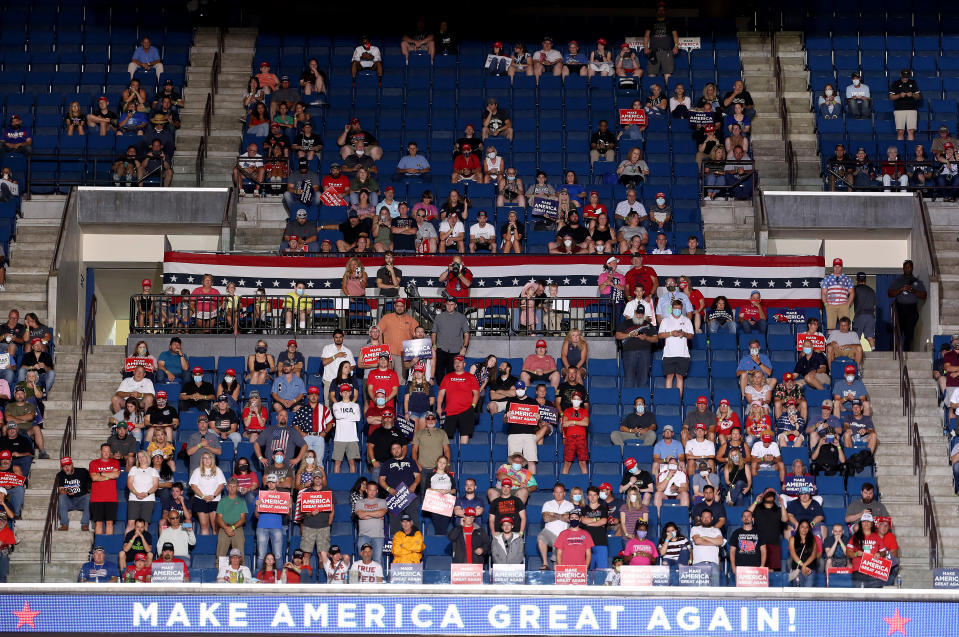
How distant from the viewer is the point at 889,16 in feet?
119

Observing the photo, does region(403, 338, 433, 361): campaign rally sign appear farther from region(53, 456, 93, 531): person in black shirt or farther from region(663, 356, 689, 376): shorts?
region(53, 456, 93, 531): person in black shirt

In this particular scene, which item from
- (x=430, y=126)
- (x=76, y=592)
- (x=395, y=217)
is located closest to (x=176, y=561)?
(x=76, y=592)

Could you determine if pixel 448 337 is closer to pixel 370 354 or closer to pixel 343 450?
pixel 370 354

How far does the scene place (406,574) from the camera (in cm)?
2009

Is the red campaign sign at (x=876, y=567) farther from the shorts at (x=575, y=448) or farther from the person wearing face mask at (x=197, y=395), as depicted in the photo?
the person wearing face mask at (x=197, y=395)

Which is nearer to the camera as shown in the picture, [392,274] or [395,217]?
[392,274]

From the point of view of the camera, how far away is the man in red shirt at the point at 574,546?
71.4 ft

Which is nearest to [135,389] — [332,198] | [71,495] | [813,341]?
[71,495]

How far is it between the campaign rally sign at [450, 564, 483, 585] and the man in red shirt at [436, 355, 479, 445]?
15.1 ft

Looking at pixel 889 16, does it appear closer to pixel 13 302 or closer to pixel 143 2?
pixel 143 2

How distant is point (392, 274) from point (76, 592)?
9166 mm

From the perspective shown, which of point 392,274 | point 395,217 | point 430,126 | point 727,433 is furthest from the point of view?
point 430,126

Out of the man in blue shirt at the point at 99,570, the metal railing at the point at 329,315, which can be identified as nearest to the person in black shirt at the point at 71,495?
the man in blue shirt at the point at 99,570

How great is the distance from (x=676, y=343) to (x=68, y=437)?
9265 mm
